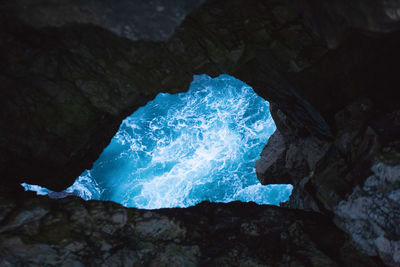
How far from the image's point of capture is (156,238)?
21.6 feet

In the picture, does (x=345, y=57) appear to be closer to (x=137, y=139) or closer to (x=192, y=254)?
(x=192, y=254)

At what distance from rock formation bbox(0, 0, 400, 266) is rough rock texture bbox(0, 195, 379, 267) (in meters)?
0.03

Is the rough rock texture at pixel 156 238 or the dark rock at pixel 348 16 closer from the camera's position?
the dark rock at pixel 348 16

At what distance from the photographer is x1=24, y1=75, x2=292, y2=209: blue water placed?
22031 millimetres

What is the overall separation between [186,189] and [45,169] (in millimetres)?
14562

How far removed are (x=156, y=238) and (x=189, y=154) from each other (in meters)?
17.7

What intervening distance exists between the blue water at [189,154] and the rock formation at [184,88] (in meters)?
13.9


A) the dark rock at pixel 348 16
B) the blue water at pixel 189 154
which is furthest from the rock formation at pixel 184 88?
the blue water at pixel 189 154

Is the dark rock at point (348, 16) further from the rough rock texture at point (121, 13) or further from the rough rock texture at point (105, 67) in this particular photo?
the rough rock texture at point (121, 13)

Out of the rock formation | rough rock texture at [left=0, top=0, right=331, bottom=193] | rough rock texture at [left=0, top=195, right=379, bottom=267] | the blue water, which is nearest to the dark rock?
the rock formation

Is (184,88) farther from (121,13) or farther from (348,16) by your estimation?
(348,16)

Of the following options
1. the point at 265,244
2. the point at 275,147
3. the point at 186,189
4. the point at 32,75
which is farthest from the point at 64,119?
the point at 186,189

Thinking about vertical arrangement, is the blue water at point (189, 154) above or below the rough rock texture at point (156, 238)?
above

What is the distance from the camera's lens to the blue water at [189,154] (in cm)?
2203
